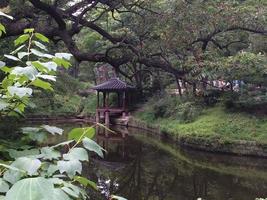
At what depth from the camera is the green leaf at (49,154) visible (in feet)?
4.85

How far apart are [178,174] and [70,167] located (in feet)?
39.6

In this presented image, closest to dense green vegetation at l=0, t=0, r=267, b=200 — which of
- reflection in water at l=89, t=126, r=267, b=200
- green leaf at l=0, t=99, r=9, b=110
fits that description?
green leaf at l=0, t=99, r=9, b=110

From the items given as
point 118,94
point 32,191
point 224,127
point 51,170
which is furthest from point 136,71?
point 32,191

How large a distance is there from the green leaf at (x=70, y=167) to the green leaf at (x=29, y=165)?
7 centimetres

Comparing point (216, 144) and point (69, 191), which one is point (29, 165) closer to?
point (69, 191)

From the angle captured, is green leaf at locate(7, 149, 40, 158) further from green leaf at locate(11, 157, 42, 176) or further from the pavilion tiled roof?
the pavilion tiled roof

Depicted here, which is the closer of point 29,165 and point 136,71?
point 29,165

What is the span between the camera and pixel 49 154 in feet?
4.92

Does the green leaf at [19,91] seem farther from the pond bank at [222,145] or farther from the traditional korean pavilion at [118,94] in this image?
the traditional korean pavilion at [118,94]

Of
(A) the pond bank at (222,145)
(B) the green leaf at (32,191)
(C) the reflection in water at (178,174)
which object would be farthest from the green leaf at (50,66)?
(A) the pond bank at (222,145)

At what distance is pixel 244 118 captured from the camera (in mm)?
17203

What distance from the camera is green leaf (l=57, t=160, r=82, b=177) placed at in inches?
49.9

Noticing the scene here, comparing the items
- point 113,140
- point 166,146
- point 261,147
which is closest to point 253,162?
point 261,147

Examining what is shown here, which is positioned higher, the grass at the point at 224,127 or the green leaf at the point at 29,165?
the green leaf at the point at 29,165
